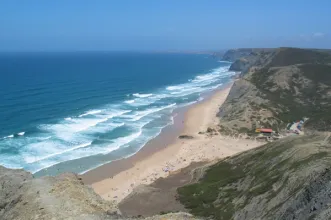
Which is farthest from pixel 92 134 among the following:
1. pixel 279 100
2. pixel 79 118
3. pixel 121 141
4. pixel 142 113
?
pixel 279 100

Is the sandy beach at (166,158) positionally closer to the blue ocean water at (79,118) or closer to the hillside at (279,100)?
the blue ocean water at (79,118)

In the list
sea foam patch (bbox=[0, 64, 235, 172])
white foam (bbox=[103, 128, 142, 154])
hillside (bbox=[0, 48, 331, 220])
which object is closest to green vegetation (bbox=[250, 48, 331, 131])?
hillside (bbox=[0, 48, 331, 220])

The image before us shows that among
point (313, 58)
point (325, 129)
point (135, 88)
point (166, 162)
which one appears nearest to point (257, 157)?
point (166, 162)

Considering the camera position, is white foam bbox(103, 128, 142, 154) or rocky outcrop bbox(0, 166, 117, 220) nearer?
rocky outcrop bbox(0, 166, 117, 220)

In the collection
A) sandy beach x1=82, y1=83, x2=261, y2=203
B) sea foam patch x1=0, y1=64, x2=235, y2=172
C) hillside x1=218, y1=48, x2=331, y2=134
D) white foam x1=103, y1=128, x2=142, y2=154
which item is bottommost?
sandy beach x1=82, y1=83, x2=261, y2=203

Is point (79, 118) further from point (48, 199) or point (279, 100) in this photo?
point (48, 199)

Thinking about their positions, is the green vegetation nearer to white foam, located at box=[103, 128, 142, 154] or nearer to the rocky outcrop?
white foam, located at box=[103, 128, 142, 154]
